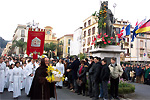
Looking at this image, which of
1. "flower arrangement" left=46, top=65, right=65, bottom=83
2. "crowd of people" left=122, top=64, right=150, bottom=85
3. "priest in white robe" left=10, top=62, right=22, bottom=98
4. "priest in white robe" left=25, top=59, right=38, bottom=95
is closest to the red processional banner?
"priest in white robe" left=25, top=59, right=38, bottom=95

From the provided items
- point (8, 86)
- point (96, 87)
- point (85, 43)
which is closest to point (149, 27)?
point (96, 87)

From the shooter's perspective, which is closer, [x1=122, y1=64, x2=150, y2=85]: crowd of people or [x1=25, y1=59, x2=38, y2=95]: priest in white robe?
[x1=25, y1=59, x2=38, y2=95]: priest in white robe

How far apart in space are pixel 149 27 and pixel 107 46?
6.01m

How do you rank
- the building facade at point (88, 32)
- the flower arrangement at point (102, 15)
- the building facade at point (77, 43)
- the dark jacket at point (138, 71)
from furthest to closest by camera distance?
the building facade at point (77, 43) → the building facade at point (88, 32) → the dark jacket at point (138, 71) → the flower arrangement at point (102, 15)

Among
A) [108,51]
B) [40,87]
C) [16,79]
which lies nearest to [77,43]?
[108,51]

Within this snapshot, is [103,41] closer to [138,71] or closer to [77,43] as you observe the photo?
[138,71]

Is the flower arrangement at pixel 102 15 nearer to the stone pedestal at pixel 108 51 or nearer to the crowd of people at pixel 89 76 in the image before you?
the stone pedestal at pixel 108 51

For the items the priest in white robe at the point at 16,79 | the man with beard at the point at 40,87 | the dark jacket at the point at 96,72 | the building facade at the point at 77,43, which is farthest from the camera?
the building facade at the point at 77,43

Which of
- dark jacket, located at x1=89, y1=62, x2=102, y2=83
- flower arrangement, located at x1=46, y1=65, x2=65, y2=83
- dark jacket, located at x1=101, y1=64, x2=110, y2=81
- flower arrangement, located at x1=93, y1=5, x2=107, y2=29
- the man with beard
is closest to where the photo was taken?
flower arrangement, located at x1=46, y1=65, x2=65, y2=83

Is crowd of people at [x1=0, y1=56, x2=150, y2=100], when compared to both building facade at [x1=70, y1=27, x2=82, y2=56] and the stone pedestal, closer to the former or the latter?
the stone pedestal

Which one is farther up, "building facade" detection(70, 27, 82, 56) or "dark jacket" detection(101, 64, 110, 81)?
"building facade" detection(70, 27, 82, 56)

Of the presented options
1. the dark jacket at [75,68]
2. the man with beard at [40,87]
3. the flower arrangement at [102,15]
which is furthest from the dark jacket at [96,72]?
the flower arrangement at [102,15]

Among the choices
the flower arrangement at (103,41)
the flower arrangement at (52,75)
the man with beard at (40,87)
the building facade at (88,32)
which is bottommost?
the man with beard at (40,87)

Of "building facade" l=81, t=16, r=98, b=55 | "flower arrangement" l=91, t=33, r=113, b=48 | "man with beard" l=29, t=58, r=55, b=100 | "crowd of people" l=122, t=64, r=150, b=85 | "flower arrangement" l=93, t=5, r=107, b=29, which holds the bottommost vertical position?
"crowd of people" l=122, t=64, r=150, b=85
